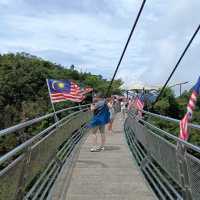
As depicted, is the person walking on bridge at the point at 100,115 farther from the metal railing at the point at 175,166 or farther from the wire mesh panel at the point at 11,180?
the wire mesh panel at the point at 11,180

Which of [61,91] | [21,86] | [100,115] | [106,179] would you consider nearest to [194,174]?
[106,179]

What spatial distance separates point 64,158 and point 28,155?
21.0 ft

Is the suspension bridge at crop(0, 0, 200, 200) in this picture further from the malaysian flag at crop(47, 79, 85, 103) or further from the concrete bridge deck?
the malaysian flag at crop(47, 79, 85, 103)

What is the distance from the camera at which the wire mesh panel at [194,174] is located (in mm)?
7137

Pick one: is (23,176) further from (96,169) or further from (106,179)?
(96,169)

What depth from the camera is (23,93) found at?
258 feet

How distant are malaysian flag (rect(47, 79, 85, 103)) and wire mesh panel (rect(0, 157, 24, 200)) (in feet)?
40.0

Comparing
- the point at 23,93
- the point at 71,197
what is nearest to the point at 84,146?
the point at 71,197

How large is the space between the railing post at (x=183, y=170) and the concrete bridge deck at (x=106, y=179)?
244 centimetres

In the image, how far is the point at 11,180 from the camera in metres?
7.33

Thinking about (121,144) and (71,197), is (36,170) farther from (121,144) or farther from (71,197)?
(121,144)

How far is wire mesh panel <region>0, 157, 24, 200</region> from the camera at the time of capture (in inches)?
271

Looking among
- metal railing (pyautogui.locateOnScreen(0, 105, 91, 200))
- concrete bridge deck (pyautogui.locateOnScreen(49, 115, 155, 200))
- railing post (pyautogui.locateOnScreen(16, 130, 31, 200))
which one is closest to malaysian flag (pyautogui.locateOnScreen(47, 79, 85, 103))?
concrete bridge deck (pyautogui.locateOnScreen(49, 115, 155, 200))

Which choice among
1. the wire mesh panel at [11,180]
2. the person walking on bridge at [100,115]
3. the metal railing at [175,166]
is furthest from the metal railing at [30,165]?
the person walking on bridge at [100,115]
